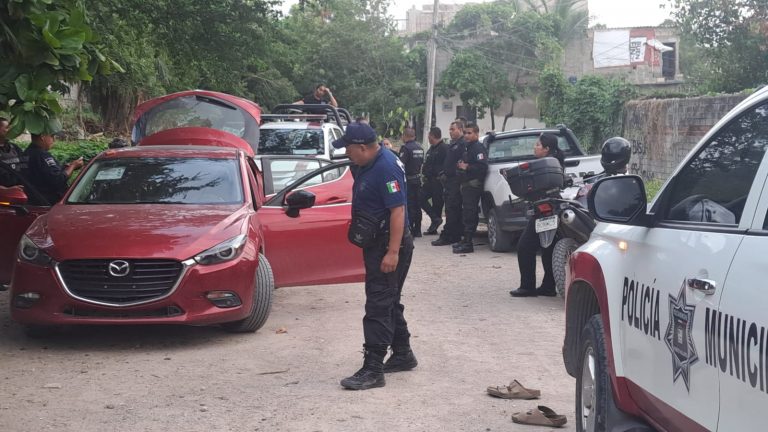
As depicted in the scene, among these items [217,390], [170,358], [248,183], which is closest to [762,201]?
[217,390]

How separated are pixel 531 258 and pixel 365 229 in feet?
14.3

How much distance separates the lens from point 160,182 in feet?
30.0

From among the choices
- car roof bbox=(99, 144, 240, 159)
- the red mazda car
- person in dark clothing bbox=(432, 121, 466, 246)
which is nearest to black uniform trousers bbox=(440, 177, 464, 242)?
person in dark clothing bbox=(432, 121, 466, 246)

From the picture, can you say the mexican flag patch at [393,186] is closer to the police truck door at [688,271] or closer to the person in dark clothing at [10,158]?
the police truck door at [688,271]

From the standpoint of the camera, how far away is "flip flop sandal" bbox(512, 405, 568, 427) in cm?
589

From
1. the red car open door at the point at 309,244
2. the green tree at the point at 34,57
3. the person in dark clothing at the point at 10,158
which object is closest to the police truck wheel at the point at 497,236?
the red car open door at the point at 309,244

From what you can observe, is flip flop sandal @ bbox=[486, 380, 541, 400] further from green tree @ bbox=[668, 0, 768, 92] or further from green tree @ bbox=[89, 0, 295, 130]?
green tree @ bbox=[668, 0, 768, 92]

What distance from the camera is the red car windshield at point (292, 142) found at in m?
14.7

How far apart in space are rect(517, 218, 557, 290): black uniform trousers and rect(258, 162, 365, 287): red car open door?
203 centimetres

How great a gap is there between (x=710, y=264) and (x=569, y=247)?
22.9 ft

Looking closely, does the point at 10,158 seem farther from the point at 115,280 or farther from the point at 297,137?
the point at 297,137

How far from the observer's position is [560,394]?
262 inches

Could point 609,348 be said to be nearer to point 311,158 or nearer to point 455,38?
point 311,158

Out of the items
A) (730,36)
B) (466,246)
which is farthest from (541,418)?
(730,36)
